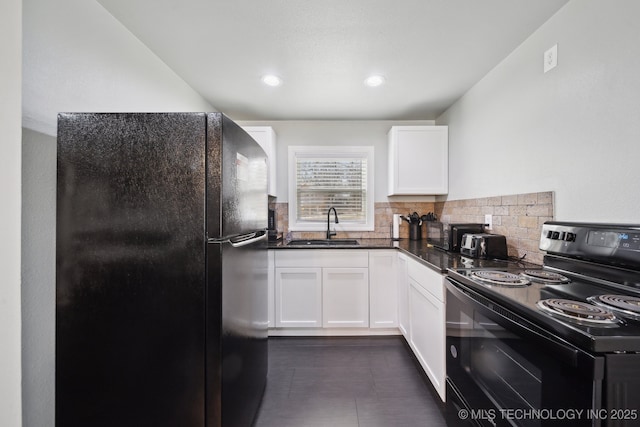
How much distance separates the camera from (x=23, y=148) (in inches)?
42.4

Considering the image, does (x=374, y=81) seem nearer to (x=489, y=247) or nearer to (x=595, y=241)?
(x=489, y=247)

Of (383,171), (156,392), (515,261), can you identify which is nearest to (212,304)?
(156,392)

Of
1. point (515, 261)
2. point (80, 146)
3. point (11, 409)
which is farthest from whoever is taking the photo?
→ point (515, 261)

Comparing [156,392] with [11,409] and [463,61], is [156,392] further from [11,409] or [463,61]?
[463,61]

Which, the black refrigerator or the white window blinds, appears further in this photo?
the white window blinds

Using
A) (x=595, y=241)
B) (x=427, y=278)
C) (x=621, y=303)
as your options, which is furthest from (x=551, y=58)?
(x=427, y=278)

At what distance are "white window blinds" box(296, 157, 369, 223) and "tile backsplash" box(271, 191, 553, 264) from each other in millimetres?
194

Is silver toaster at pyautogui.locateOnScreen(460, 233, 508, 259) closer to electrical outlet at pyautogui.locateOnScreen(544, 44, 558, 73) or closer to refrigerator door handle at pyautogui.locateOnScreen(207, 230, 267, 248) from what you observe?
electrical outlet at pyautogui.locateOnScreen(544, 44, 558, 73)

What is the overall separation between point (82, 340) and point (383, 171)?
2865mm

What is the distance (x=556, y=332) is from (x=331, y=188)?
2.51 meters

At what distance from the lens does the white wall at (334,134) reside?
3.09 meters

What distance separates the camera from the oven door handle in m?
0.67

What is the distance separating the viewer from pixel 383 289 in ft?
8.23

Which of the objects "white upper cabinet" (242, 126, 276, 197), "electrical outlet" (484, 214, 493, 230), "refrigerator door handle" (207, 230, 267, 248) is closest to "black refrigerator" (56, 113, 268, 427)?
"refrigerator door handle" (207, 230, 267, 248)
